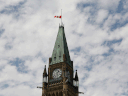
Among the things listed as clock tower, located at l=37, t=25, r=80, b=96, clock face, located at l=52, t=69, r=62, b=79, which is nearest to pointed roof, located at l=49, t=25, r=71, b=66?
clock tower, located at l=37, t=25, r=80, b=96

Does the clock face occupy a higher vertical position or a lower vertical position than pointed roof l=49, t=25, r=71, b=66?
lower

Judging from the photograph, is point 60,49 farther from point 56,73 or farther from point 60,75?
point 60,75

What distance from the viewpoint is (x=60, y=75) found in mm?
101062

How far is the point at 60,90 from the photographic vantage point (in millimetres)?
97750

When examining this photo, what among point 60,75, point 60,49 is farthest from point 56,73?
point 60,49

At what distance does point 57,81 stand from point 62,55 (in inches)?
406

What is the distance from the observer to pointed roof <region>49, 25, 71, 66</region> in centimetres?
10600

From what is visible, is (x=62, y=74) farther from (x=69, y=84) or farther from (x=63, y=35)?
(x=63, y=35)

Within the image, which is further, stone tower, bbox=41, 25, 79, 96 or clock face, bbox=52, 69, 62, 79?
clock face, bbox=52, 69, 62, 79

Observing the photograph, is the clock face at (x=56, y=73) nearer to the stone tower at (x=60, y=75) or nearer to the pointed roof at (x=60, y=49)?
the stone tower at (x=60, y=75)

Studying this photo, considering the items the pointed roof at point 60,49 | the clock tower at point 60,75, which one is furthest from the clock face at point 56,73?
the pointed roof at point 60,49

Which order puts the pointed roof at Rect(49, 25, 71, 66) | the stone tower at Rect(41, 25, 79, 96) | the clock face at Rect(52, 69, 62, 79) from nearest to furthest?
the stone tower at Rect(41, 25, 79, 96), the clock face at Rect(52, 69, 62, 79), the pointed roof at Rect(49, 25, 71, 66)

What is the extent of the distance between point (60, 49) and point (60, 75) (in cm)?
1074

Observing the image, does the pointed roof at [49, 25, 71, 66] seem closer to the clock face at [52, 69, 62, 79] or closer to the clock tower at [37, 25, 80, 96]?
the clock tower at [37, 25, 80, 96]
